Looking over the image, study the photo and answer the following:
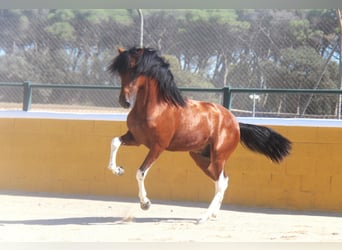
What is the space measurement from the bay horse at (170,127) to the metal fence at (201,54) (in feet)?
2.95

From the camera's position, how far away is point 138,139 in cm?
531

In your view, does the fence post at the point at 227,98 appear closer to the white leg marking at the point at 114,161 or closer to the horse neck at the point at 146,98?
the horse neck at the point at 146,98

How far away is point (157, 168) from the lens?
21.8 feet

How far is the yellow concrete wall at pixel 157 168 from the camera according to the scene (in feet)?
20.9

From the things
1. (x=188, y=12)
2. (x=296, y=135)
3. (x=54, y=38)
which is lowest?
(x=296, y=135)

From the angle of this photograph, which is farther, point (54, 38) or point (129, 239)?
point (54, 38)

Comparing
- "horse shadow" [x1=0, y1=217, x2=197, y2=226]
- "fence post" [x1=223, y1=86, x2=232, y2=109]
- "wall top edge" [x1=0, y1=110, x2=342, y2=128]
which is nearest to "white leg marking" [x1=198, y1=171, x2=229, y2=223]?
"horse shadow" [x1=0, y1=217, x2=197, y2=226]

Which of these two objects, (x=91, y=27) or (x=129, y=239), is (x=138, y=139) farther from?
(x=91, y=27)

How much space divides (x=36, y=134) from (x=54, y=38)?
1.20 metres

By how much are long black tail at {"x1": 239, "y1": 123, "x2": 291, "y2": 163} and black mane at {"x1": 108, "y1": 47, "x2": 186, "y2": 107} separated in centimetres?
79

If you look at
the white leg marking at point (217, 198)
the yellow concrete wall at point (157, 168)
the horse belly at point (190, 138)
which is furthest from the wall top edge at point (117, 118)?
the white leg marking at point (217, 198)

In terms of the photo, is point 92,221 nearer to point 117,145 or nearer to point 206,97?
point 117,145
